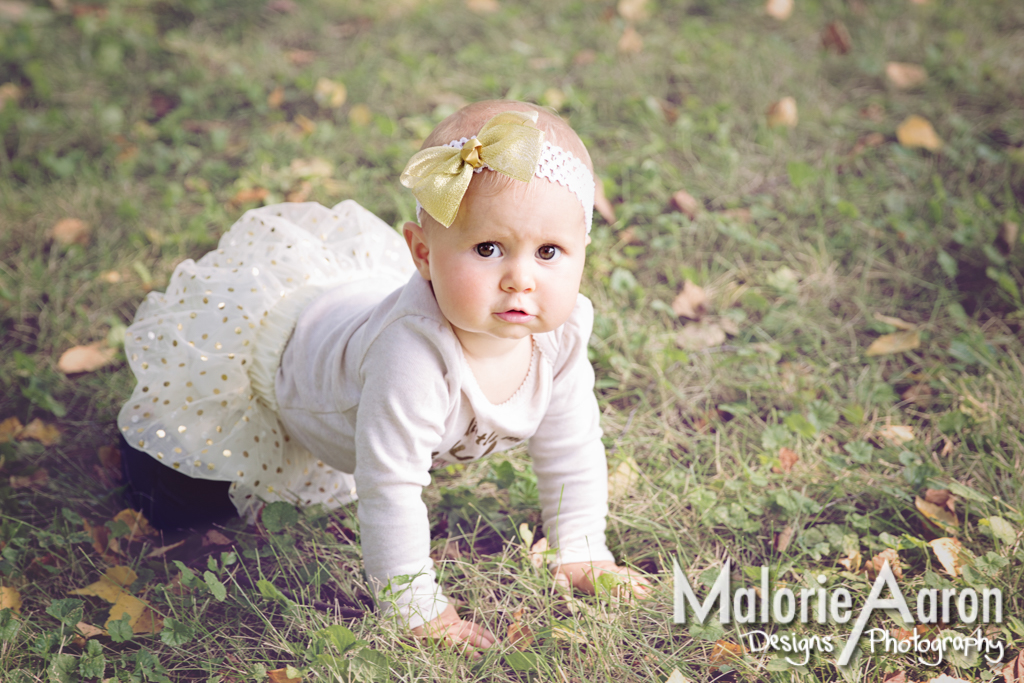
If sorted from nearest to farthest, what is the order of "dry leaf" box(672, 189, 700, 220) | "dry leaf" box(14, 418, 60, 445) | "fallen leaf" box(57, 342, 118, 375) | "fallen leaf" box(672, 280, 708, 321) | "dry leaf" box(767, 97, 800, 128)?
"dry leaf" box(14, 418, 60, 445)
"fallen leaf" box(57, 342, 118, 375)
"fallen leaf" box(672, 280, 708, 321)
"dry leaf" box(672, 189, 700, 220)
"dry leaf" box(767, 97, 800, 128)

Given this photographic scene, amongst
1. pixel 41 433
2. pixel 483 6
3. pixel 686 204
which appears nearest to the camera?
pixel 41 433

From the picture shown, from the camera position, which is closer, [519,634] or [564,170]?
[564,170]

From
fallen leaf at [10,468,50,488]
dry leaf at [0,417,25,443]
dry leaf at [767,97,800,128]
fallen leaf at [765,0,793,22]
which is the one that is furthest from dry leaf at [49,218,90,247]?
fallen leaf at [765,0,793,22]

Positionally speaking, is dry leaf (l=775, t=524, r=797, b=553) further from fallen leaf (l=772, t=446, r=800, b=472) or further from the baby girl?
the baby girl

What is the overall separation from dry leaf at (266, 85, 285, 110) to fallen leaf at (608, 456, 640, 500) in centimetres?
209

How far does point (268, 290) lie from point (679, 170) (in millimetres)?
1580

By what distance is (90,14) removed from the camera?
3619 mm

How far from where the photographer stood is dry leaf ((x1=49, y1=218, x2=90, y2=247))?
2580 mm

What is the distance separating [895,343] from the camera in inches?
88.7

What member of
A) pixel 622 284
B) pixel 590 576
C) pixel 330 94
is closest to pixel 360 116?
pixel 330 94

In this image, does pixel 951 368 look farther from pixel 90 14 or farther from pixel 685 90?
pixel 90 14

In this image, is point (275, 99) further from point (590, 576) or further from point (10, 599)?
point (590, 576)

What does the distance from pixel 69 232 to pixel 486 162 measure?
1867 millimetres

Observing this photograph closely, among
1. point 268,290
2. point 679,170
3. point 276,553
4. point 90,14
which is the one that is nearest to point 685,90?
point 679,170
